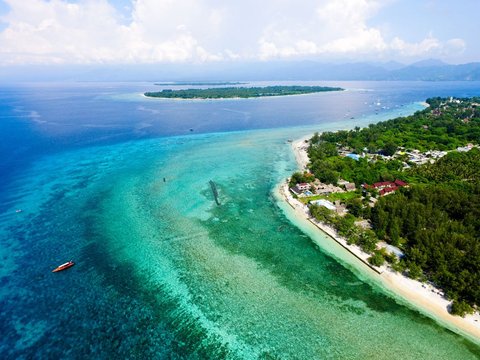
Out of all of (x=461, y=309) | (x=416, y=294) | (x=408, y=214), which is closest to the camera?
(x=461, y=309)

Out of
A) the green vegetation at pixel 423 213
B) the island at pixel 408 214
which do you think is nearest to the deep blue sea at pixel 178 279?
the island at pixel 408 214

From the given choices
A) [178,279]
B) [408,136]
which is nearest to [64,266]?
[178,279]

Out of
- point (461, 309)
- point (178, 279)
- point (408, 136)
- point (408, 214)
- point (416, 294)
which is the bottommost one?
point (178, 279)

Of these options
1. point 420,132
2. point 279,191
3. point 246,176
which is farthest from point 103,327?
point 420,132

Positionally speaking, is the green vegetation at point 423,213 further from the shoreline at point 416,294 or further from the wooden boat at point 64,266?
the wooden boat at point 64,266

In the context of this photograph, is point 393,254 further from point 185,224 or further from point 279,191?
point 185,224

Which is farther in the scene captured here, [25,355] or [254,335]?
[254,335]

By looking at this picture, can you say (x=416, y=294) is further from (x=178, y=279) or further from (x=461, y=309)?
(x=178, y=279)
